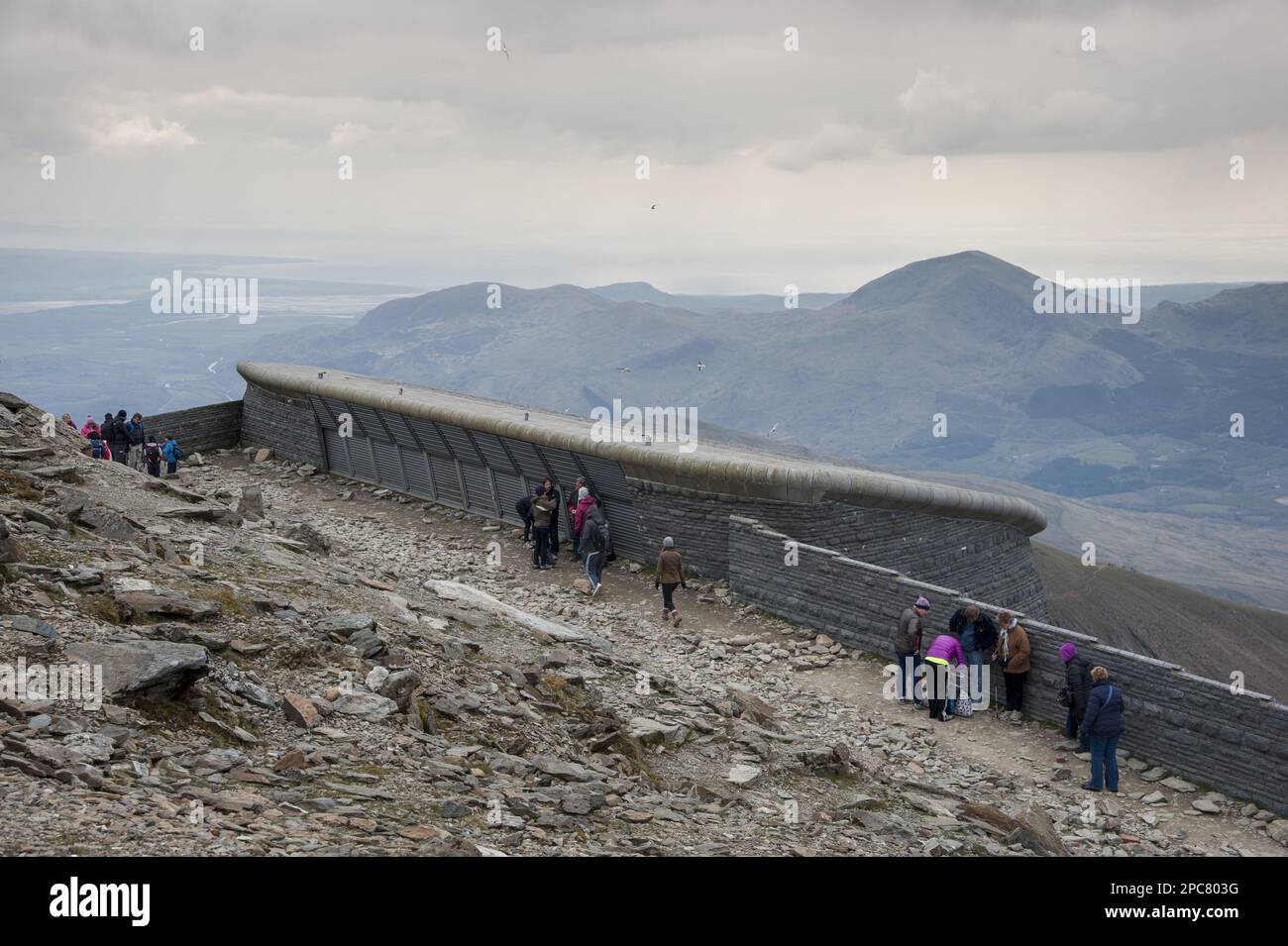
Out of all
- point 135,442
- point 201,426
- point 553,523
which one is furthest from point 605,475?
point 201,426

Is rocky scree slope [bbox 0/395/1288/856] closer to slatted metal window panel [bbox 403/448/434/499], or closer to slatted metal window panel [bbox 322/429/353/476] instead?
slatted metal window panel [bbox 403/448/434/499]

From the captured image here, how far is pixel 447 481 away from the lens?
72.5 ft

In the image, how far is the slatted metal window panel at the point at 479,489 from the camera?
21.3m

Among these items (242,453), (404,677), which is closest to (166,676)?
(404,677)

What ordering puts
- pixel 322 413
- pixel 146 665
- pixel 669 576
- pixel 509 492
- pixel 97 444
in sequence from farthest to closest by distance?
pixel 322 413 → pixel 509 492 → pixel 97 444 → pixel 669 576 → pixel 146 665

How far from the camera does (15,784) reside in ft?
22.1

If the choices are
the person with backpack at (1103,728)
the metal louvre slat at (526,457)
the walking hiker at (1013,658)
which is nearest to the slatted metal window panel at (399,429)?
the metal louvre slat at (526,457)

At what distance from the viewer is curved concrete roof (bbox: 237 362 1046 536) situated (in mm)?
17578

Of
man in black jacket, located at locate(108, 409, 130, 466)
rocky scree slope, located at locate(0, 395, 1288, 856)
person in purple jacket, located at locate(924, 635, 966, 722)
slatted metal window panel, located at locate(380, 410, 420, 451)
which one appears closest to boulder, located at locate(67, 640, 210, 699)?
rocky scree slope, located at locate(0, 395, 1288, 856)

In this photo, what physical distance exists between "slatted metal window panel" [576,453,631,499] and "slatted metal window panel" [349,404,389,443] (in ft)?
18.2

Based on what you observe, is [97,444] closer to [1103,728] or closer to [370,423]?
[370,423]

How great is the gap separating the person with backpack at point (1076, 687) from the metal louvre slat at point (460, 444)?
11.3 meters

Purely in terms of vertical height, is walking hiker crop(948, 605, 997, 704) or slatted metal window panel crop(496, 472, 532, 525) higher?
slatted metal window panel crop(496, 472, 532, 525)
